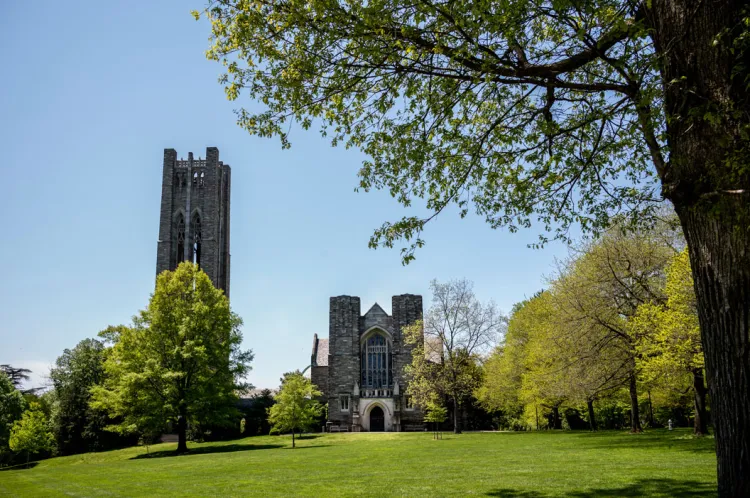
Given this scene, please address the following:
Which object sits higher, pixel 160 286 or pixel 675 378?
pixel 160 286

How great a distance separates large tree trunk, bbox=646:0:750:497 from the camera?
15.6 feet

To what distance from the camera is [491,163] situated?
8250 mm

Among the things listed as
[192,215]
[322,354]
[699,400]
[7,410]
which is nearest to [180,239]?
[192,215]

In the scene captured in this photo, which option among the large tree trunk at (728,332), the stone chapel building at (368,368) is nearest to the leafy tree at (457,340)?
the stone chapel building at (368,368)

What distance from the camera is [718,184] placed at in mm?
4777

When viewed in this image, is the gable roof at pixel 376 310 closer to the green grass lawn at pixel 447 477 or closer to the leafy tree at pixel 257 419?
the leafy tree at pixel 257 419

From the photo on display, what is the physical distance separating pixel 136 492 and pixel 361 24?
10321mm

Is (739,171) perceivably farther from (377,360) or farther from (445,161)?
(377,360)

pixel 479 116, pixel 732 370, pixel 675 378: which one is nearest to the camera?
pixel 732 370

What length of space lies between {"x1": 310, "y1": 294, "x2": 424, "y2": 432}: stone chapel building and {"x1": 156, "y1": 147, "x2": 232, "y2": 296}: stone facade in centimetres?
1255

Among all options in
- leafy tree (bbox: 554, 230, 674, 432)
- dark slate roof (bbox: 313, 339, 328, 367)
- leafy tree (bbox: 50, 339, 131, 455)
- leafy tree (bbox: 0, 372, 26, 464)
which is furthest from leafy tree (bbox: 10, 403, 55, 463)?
leafy tree (bbox: 554, 230, 674, 432)

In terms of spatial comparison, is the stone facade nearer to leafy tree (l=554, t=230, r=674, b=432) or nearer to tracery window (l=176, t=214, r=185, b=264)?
tracery window (l=176, t=214, r=185, b=264)

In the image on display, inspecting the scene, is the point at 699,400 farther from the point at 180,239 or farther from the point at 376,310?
the point at 180,239

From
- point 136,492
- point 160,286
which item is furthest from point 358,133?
point 160,286
